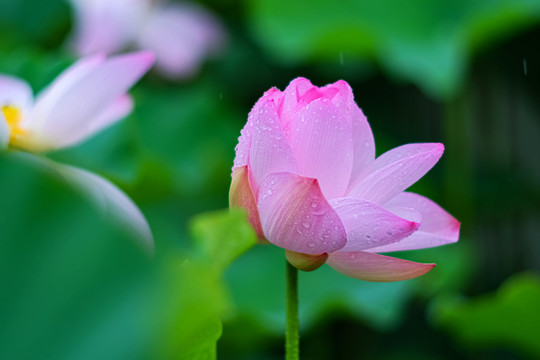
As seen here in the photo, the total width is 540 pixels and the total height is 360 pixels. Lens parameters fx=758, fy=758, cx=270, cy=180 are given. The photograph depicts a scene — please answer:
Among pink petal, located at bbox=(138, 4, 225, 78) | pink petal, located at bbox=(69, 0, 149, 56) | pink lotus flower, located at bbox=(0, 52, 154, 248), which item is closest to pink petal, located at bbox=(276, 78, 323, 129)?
pink lotus flower, located at bbox=(0, 52, 154, 248)

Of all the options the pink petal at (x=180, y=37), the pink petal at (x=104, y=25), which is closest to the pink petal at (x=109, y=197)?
the pink petal at (x=104, y=25)

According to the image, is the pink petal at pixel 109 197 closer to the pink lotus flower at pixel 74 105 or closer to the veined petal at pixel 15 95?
the pink lotus flower at pixel 74 105

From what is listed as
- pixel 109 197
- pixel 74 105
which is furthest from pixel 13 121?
pixel 109 197

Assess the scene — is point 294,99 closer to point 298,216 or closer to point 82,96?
point 298,216

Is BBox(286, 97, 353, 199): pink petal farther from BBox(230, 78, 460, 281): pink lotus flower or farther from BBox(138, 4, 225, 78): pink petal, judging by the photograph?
BBox(138, 4, 225, 78): pink petal

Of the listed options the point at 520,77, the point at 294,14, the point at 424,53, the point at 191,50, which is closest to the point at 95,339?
the point at 424,53

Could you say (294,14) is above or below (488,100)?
above

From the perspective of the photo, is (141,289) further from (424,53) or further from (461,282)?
(461,282)
